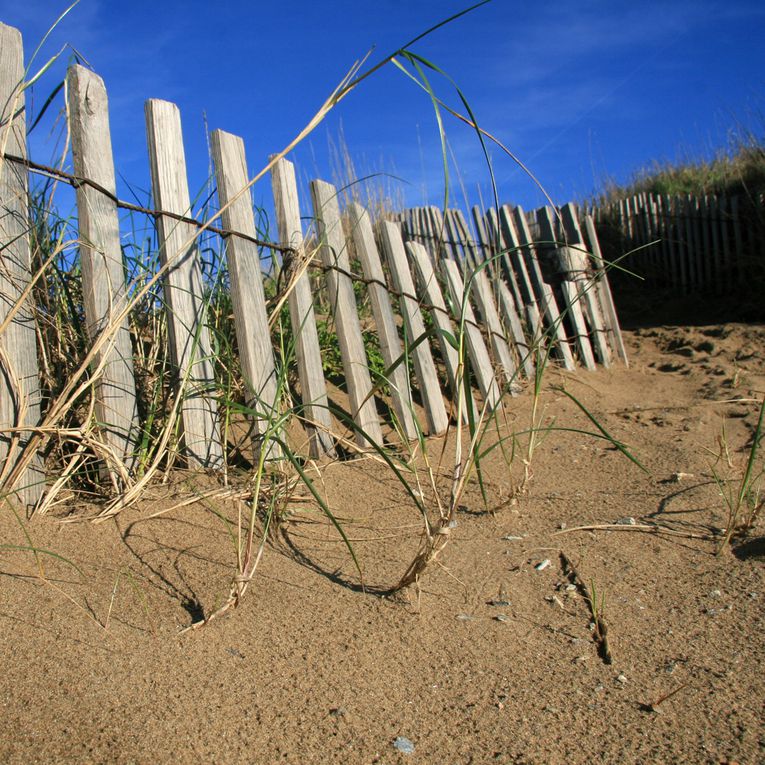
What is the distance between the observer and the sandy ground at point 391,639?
128cm

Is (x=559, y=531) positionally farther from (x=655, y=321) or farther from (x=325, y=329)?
(x=655, y=321)

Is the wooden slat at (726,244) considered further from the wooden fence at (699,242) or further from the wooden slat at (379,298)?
the wooden slat at (379,298)

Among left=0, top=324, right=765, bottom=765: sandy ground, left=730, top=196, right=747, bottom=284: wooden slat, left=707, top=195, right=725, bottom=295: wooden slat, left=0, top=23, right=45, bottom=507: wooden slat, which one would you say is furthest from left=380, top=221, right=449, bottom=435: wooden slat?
left=707, top=195, right=725, bottom=295: wooden slat

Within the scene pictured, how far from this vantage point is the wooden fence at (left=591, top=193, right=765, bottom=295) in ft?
26.6

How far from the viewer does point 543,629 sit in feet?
5.54

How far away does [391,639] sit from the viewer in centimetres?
162

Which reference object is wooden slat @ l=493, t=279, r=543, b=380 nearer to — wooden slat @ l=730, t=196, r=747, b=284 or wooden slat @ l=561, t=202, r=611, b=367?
wooden slat @ l=561, t=202, r=611, b=367

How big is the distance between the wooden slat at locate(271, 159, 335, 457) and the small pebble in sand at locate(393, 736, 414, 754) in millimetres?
1716

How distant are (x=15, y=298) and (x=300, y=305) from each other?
1156mm

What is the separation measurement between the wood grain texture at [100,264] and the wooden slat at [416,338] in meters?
1.47

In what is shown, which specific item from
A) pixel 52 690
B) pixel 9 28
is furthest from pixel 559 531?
pixel 9 28

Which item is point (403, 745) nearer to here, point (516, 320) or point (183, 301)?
point (183, 301)

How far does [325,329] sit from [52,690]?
2.62 meters

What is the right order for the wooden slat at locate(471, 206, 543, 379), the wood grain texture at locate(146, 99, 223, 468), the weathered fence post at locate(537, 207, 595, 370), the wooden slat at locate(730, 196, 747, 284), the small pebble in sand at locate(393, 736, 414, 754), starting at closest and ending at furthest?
the small pebble in sand at locate(393, 736, 414, 754), the wood grain texture at locate(146, 99, 223, 468), the wooden slat at locate(471, 206, 543, 379), the weathered fence post at locate(537, 207, 595, 370), the wooden slat at locate(730, 196, 747, 284)
